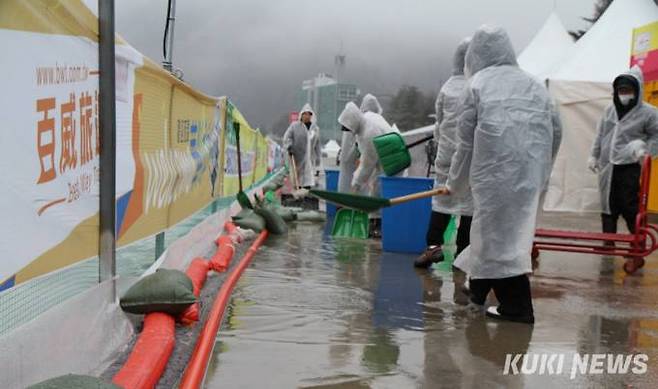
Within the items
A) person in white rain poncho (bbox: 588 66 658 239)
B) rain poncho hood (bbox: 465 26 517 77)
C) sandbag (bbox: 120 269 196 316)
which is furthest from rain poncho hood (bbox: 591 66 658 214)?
sandbag (bbox: 120 269 196 316)

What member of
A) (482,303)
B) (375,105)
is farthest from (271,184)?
(482,303)

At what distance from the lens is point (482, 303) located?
4.27 meters

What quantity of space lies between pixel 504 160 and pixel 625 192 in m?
3.45

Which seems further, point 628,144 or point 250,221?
point 250,221

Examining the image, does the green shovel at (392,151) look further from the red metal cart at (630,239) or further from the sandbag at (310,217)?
the sandbag at (310,217)

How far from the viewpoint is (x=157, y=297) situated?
337 centimetres

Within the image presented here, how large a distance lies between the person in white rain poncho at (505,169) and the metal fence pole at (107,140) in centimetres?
199

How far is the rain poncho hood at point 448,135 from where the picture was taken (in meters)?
5.42

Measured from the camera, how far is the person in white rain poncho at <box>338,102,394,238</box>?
24.0 feet

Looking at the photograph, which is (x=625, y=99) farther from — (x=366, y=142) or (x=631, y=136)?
(x=366, y=142)

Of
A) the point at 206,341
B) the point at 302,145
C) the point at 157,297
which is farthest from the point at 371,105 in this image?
the point at 206,341

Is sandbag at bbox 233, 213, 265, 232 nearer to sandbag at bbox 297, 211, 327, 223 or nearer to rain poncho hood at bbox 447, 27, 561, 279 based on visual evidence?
sandbag at bbox 297, 211, 327, 223

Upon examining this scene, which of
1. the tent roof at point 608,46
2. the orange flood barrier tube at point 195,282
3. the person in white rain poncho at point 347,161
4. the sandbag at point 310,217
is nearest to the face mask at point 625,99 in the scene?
the person in white rain poncho at point 347,161

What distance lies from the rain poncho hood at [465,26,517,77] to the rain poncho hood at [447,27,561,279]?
0.40ft
